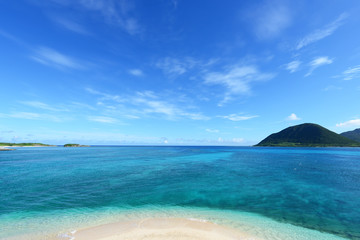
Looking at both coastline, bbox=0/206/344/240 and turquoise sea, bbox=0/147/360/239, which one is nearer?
coastline, bbox=0/206/344/240

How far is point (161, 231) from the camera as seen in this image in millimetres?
12594

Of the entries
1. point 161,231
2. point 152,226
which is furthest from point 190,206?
point 161,231

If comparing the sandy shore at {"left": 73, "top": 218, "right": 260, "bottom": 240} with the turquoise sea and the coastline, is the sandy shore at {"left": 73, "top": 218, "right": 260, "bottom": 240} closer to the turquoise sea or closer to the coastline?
the coastline

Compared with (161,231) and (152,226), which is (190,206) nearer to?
(152,226)

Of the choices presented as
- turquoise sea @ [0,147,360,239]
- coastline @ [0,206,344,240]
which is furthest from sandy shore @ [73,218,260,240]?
turquoise sea @ [0,147,360,239]

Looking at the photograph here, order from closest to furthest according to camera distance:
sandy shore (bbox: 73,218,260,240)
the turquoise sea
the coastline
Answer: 1. sandy shore (bbox: 73,218,260,240)
2. the coastline
3. the turquoise sea

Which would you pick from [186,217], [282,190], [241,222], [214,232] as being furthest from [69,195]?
[282,190]

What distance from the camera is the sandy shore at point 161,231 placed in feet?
38.5

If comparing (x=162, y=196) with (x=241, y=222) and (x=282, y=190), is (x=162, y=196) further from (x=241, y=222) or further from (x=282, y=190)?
(x=282, y=190)

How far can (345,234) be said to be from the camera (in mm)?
12938

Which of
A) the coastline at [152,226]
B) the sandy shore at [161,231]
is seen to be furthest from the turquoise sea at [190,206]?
the sandy shore at [161,231]

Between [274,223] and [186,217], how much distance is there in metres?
8.28

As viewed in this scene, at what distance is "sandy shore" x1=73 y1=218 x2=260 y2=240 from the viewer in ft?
38.5

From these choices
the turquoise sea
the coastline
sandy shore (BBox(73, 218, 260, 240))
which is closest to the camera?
sandy shore (BBox(73, 218, 260, 240))
